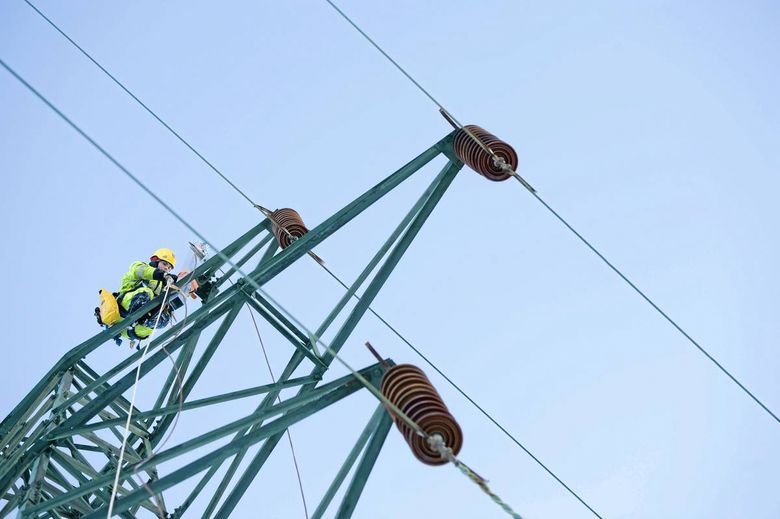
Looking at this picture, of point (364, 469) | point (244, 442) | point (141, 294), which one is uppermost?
point (141, 294)

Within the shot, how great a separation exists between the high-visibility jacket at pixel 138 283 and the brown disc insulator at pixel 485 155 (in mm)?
4492

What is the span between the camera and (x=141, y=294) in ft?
36.3

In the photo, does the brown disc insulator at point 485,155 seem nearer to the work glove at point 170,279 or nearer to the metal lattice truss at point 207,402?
the metal lattice truss at point 207,402

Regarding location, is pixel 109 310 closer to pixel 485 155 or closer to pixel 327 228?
pixel 327 228

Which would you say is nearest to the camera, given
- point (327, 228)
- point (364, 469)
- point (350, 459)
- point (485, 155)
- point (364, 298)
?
point (364, 469)

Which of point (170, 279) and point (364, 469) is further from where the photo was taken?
point (170, 279)

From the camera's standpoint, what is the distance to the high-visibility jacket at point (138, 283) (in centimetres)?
1110

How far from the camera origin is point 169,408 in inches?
351

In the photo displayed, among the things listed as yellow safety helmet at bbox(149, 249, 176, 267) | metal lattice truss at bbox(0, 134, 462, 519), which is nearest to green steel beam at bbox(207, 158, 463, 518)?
metal lattice truss at bbox(0, 134, 462, 519)

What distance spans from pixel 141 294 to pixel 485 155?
5015 mm

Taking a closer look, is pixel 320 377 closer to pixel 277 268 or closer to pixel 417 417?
pixel 277 268

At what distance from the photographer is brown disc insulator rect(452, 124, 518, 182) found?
361 inches

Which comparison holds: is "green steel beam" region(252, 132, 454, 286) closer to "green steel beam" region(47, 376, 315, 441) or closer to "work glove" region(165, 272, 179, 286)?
"green steel beam" region(47, 376, 315, 441)

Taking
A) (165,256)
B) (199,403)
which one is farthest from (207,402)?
(165,256)
